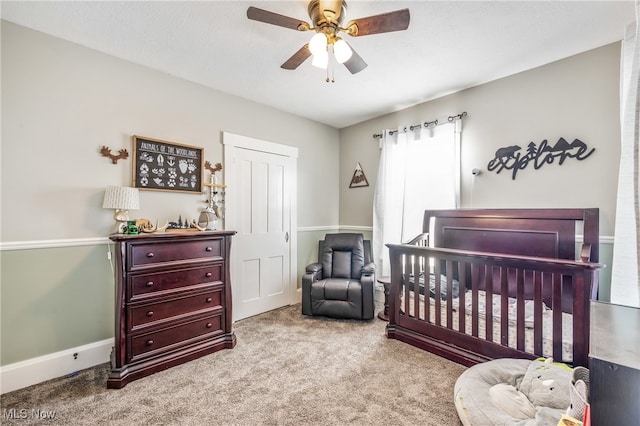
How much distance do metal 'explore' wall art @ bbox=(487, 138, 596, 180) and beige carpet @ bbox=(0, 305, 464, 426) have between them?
1.98 meters

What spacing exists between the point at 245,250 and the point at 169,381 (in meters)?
1.52

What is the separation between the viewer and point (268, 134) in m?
3.53

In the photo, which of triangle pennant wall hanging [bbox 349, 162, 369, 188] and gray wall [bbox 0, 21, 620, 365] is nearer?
gray wall [bbox 0, 21, 620, 365]

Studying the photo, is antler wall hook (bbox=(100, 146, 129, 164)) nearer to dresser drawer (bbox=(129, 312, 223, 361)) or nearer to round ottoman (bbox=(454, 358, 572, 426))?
dresser drawer (bbox=(129, 312, 223, 361))

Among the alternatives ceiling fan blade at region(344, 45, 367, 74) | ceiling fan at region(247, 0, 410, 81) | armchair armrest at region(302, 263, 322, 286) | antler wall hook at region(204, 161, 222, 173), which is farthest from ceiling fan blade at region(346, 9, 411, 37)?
armchair armrest at region(302, 263, 322, 286)

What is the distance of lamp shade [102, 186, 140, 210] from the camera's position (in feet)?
7.07

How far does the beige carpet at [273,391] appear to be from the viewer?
165cm

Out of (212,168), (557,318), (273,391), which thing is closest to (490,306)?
(557,318)

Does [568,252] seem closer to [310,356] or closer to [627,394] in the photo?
[627,394]

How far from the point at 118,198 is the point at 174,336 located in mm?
1201

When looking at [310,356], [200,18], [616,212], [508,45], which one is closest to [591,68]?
[508,45]

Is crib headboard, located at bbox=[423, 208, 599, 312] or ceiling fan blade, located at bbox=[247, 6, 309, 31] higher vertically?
ceiling fan blade, located at bbox=[247, 6, 309, 31]

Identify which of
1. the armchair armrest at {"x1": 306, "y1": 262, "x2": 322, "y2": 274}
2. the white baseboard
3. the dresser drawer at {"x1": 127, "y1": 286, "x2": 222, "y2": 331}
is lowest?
the white baseboard

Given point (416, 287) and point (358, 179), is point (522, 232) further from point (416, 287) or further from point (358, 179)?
point (358, 179)
